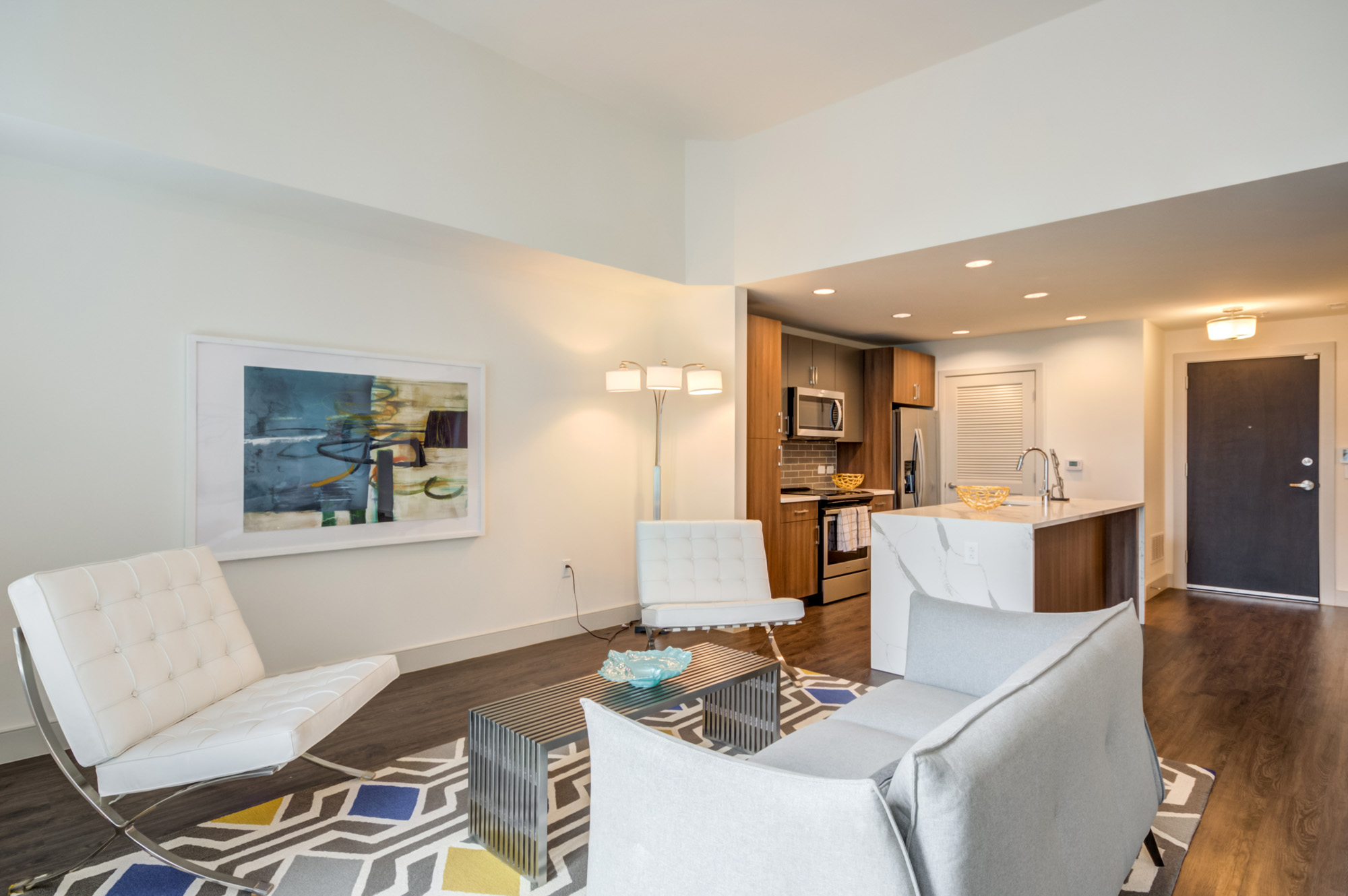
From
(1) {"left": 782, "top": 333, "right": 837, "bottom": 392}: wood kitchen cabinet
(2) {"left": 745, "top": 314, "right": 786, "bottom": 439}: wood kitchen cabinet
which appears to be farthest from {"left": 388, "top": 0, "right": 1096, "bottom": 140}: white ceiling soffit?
(1) {"left": 782, "top": 333, "right": 837, "bottom": 392}: wood kitchen cabinet

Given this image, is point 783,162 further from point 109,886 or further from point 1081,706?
point 109,886

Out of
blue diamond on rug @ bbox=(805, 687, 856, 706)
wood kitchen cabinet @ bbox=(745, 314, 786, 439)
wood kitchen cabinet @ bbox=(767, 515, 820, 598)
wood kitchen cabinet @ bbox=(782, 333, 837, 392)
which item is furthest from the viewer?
wood kitchen cabinet @ bbox=(782, 333, 837, 392)

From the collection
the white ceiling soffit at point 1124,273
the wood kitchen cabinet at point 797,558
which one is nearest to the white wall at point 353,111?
the white ceiling soffit at point 1124,273

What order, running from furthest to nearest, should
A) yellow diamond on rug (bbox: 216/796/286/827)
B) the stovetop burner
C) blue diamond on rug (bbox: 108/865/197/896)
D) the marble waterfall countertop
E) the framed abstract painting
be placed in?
the stovetop burner
the marble waterfall countertop
the framed abstract painting
yellow diamond on rug (bbox: 216/796/286/827)
blue diamond on rug (bbox: 108/865/197/896)

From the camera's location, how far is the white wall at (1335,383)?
565cm

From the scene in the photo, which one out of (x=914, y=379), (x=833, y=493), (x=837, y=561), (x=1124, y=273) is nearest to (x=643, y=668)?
(x=837, y=561)

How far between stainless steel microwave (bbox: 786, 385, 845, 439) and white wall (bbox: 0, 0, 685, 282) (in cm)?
181

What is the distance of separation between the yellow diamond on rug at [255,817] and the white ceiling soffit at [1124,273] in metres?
3.77

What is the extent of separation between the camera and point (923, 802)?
105cm

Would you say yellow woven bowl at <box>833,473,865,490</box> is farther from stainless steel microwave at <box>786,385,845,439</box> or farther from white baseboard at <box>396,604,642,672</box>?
white baseboard at <box>396,604,642,672</box>

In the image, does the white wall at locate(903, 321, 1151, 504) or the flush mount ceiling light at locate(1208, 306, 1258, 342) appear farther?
the white wall at locate(903, 321, 1151, 504)

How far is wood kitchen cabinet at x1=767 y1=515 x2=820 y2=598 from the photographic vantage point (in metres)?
5.23

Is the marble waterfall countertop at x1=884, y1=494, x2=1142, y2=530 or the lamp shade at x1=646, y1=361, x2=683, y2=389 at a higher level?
the lamp shade at x1=646, y1=361, x2=683, y2=389

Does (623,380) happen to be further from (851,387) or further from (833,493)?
(851,387)
